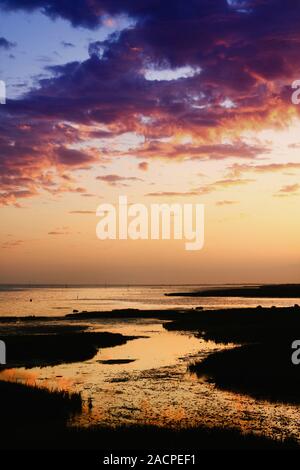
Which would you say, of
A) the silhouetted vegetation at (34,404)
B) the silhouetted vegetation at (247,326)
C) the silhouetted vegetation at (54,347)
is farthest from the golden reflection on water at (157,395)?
the silhouetted vegetation at (247,326)

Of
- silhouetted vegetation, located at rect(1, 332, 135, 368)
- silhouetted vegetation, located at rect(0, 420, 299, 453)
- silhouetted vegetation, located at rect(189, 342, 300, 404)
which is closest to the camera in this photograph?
silhouetted vegetation, located at rect(0, 420, 299, 453)

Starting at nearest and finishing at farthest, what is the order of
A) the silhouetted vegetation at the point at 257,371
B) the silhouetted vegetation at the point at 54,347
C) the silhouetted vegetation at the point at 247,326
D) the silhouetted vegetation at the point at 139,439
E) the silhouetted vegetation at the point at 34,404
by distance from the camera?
1. the silhouetted vegetation at the point at 139,439
2. the silhouetted vegetation at the point at 34,404
3. the silhouetted vegetation at the point at 257,371
4. the silhouetted vegetation at the point at 54,347
5. the silhouetted vegetation at the point at 247,326

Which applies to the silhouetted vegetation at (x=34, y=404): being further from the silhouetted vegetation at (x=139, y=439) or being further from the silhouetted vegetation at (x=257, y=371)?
the silhouetted vegetation at (x=257, y=371)

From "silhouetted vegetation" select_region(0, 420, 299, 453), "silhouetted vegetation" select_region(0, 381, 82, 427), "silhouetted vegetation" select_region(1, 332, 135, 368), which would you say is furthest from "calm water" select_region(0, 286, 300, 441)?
"silhouetted vegetation" select_region(1, 332, 135, 368)

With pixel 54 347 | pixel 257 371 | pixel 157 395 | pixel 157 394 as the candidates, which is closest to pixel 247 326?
pixel 54 347

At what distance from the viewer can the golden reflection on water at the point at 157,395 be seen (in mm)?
23719

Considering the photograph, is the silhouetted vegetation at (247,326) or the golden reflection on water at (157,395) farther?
the silhouetted vegetation at (247,326)

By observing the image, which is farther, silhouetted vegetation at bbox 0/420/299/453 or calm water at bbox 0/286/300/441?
calm water at bbox 0/286/300/441

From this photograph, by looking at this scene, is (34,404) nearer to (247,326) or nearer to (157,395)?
(157,395)

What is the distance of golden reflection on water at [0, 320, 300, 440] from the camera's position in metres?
23.7

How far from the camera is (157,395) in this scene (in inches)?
1137

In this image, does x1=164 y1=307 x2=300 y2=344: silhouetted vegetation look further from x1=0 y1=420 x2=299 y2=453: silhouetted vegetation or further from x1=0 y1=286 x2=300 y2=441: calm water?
x1=0 y1=420 x2=299 y2=453: silhouetted vegetation
